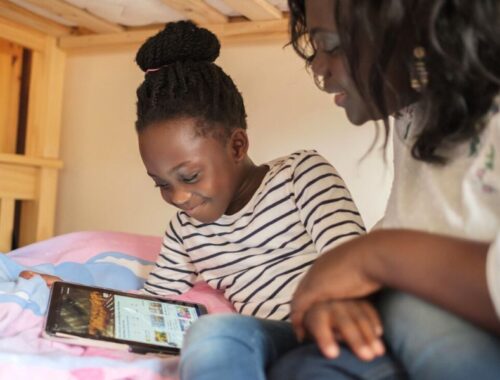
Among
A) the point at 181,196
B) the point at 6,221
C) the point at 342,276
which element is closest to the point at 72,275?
the point at 181,196

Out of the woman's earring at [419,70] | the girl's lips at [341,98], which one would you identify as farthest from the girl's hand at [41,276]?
the woman's earring at [419,70]

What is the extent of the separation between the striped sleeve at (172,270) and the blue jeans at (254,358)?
18.6 inches

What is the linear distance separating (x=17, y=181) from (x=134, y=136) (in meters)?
0.32

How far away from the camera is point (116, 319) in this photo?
83 cm

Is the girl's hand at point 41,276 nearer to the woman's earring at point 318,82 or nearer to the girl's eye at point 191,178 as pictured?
the girl's eye at point 191,178

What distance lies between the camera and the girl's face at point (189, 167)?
0.94 m

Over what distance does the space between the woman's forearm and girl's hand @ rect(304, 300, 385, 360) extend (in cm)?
3

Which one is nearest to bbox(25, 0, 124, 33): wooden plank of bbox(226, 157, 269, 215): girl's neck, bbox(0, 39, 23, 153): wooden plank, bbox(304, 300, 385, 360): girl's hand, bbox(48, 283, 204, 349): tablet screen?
bbox(0, 39, 23, 153): wooden plank

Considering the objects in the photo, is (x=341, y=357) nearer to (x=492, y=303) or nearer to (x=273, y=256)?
(x=492, y=303)

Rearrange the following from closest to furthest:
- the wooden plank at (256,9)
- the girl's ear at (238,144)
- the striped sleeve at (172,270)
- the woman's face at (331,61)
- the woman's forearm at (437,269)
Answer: the woman's forearm at (437,269) < the woman's face at (331,61) < the girl's ear at (238,144) < the striped sleeve at (172,270) < the wooden plank at (256,9)

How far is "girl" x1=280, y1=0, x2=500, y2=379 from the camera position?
1.48ft

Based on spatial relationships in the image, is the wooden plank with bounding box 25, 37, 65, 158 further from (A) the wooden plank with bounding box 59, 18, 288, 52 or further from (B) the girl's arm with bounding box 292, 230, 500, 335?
(B) the girl's arm with bounding box 292, 230, 500, 335

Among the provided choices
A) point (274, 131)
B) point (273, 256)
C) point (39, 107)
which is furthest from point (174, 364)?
point (39, 107)

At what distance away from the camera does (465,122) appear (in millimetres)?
518
